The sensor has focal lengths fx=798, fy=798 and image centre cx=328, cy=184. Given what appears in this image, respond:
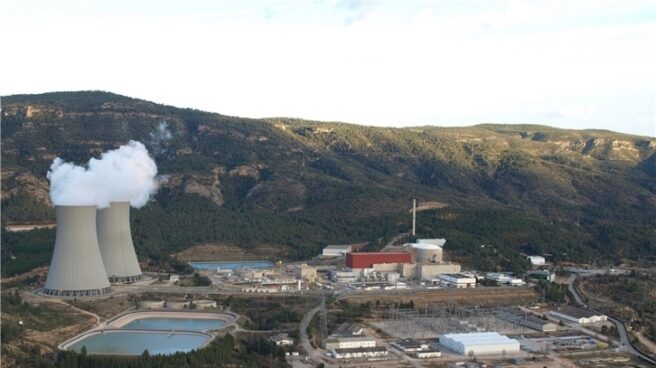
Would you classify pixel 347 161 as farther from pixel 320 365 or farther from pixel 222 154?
pixel 320 365

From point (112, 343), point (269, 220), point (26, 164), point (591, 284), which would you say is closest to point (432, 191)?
point (269, 220)

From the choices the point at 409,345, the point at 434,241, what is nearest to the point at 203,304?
the point at 409,345

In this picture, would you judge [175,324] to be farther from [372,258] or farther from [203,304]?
[372,258]

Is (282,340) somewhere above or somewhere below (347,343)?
above

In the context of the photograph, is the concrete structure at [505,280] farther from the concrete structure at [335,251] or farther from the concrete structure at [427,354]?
the concrete structure at [427,354]

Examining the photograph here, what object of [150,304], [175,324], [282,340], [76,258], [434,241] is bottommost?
[175,324]

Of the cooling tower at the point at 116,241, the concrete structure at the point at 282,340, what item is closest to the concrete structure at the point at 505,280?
the concrete structure at the point at 282,340

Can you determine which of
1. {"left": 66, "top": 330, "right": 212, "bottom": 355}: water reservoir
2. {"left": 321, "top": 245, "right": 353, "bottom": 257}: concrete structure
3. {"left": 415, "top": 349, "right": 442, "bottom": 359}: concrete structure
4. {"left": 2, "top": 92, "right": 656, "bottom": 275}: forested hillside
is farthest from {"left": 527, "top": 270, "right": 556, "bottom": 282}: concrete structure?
{"left": 66, "top": 330, "right": 212, "bottom": 355}: water reservoir
